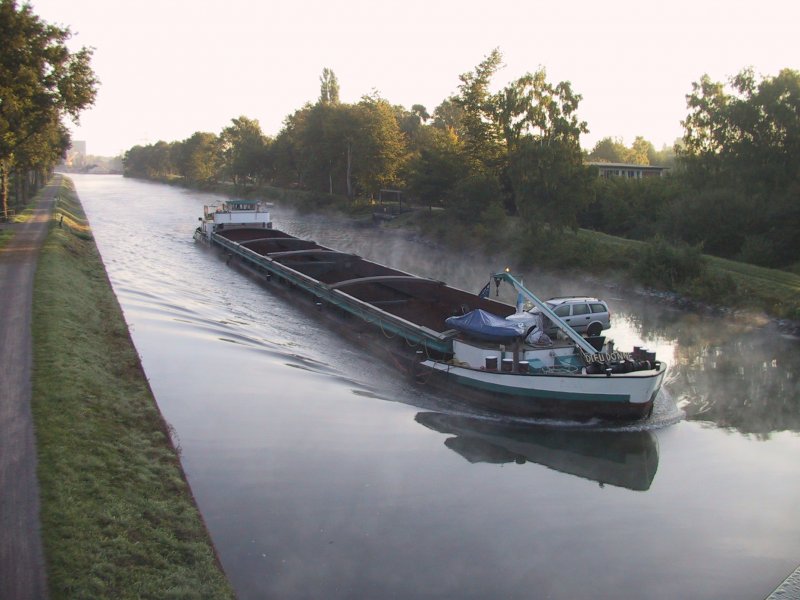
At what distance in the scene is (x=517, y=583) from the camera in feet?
31.1

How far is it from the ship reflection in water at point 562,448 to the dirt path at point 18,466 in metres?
7.88

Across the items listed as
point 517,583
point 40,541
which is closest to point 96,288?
point 40,541

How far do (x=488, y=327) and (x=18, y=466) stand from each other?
10.7 meters

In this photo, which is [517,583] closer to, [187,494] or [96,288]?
[187,494]

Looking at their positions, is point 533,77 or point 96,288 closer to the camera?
point 96,288

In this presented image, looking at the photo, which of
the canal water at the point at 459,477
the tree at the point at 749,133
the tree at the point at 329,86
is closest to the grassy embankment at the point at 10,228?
the canal water at the point at 459,477

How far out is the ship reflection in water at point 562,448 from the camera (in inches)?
531

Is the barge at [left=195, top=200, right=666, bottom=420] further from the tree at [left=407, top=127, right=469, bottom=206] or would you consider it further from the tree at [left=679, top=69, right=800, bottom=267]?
the tree at [left=407, top=127, right=469, bottom=206]

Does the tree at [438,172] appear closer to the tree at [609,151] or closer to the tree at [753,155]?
the tree at [753,155]

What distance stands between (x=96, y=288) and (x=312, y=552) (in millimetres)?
20121

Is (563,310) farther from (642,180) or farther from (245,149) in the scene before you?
(245,149)

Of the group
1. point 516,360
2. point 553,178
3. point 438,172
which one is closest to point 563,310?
point 516,360

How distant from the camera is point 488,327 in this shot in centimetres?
1706

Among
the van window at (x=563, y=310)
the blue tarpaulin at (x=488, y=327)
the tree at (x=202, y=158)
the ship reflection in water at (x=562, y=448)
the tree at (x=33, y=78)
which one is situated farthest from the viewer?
→ the tree at (x=202, y=158)
